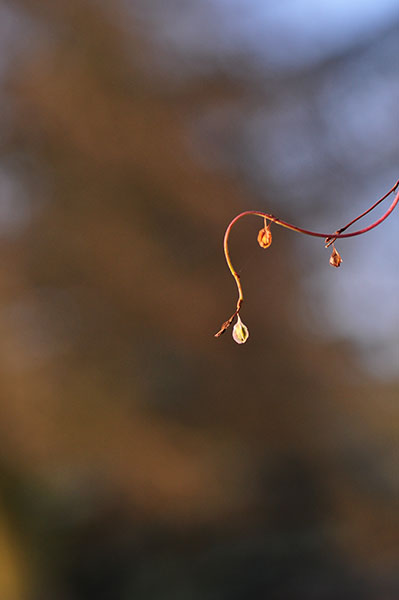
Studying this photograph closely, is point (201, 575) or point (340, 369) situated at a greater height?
point (340, 369)

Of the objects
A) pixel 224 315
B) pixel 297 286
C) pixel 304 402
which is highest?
pixel 297 286

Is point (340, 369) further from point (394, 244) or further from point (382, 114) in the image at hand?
point (382, 114)

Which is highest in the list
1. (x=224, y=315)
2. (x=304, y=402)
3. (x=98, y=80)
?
(x=98, y=80)

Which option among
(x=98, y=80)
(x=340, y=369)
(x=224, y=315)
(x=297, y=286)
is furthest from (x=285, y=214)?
(x=98, y=80)

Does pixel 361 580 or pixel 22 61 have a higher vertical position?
pixel 22 61

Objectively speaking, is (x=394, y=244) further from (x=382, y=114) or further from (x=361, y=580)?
(x=361, y=580)

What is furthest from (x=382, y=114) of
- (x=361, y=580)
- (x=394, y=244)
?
(x=361, y=580)
